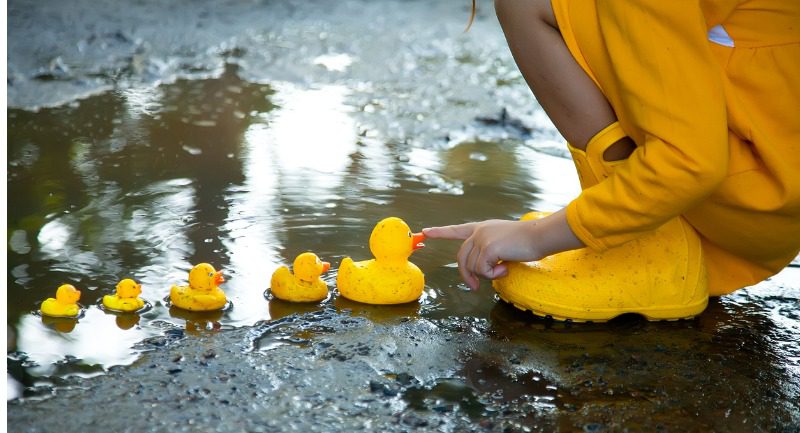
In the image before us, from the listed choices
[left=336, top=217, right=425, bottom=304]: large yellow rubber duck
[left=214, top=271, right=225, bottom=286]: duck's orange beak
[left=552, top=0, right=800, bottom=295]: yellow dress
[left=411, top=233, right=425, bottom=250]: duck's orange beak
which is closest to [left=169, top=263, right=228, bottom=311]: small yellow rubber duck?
[left=214, top=271, right=225, bottom=286]: duck's orange beak

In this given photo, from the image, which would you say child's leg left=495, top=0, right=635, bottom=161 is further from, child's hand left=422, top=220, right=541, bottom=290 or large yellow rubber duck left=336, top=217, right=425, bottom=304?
large yellow rubber duck left=336, top=217, right=425, bottom=304

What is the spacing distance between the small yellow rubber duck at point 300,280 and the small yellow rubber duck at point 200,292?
0.11 metres

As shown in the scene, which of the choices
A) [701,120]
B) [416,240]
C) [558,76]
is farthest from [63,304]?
[701,120]

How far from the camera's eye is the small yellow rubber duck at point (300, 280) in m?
1.79

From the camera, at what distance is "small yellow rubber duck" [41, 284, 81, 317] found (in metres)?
1.71

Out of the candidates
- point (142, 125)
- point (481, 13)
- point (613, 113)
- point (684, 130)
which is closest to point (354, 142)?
point (142, 125)

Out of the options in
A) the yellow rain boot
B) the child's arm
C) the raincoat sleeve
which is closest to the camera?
the raincoat sleeve

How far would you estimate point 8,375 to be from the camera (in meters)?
1.52

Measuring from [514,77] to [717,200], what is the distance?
1858 mm

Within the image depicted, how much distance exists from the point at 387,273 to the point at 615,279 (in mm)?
415

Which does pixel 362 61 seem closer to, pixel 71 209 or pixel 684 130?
pixel 71 209

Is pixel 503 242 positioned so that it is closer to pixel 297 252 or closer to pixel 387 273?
pixel 387 273

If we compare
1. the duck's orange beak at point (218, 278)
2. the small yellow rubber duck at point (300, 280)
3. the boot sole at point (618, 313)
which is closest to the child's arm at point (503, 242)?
the boot sole at point (618, 313)

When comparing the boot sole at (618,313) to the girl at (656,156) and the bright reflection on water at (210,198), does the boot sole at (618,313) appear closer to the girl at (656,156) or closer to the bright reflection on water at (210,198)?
the girl at (656,156)
